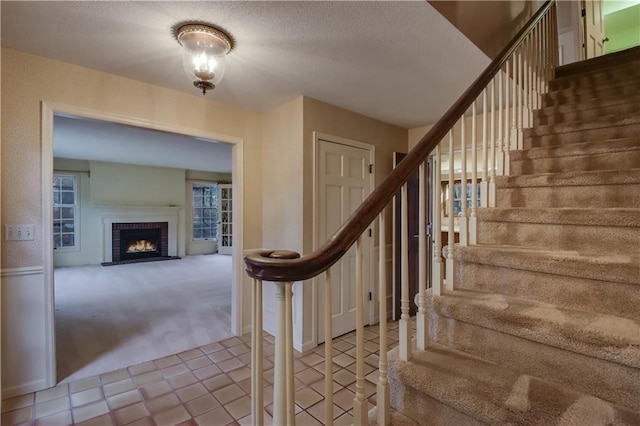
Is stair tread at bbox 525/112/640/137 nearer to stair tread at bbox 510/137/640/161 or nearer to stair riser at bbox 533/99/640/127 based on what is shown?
stair riser at bbox 533/99/640/127

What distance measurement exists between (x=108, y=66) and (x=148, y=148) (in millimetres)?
3376

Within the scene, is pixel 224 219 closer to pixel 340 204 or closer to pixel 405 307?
pixel 340 204

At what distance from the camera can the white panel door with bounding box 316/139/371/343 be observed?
2874 millimetres

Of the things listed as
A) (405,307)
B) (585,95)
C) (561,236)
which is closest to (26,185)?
(405,307)

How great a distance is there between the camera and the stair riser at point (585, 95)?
2344 millimetres

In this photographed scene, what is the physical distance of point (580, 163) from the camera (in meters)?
1.87

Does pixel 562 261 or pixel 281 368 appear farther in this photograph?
pixel 562 261

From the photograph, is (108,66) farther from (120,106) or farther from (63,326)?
(63,326)

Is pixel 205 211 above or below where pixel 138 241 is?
above

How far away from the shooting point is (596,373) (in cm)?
101

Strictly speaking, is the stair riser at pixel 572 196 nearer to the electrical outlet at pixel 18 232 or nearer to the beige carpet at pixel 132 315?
the beige carpet at pixel 132 315

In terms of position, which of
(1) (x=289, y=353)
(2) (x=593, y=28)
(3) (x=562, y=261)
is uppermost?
(2) (x=593, y=28)

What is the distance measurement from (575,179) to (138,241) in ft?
27.0

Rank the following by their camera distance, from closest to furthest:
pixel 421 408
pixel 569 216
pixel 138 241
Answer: pixel 421 408 < pixel 569 216 < pixel 138 241
